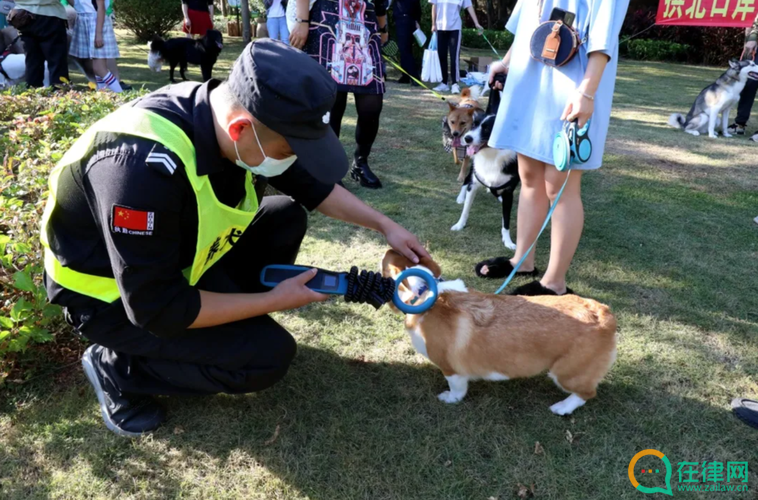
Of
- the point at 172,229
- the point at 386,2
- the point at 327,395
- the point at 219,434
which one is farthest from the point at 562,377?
the point at 386,2

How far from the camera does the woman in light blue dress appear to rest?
2.42 meters

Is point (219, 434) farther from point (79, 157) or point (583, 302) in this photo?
point (583, 302)

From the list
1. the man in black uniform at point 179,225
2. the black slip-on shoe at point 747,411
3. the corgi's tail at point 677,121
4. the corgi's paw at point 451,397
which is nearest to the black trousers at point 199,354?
the man in black uniform at point 179,225

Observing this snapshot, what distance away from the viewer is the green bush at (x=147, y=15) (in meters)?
13.8

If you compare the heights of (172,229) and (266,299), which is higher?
(172,229)

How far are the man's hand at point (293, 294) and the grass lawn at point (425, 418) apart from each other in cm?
63

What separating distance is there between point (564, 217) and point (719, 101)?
5835mm

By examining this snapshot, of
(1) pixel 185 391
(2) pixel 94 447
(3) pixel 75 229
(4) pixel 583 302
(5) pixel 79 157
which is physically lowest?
(2) pixel 94 447

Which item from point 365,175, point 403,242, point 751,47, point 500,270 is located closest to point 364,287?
point 403,242

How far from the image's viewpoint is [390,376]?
2523mm

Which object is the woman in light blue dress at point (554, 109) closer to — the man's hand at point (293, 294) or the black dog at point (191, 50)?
the man's hand at point (293, 294)

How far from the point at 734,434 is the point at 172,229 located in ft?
8.04

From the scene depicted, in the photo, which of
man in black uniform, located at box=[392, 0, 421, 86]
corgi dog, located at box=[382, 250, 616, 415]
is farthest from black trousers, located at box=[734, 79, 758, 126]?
corgi dog, located at box=[382, 250, 616, 415]

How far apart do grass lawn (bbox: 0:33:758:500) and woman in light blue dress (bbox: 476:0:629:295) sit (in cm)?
54
